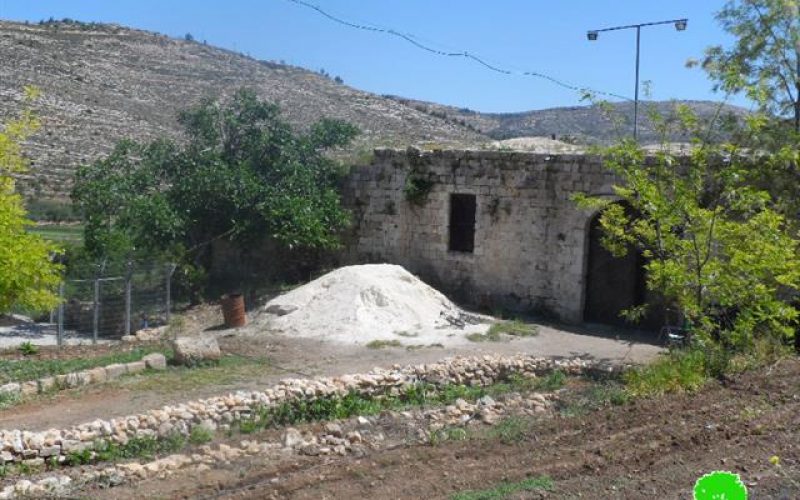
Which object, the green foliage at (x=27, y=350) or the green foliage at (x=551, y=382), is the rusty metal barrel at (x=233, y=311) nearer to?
the green foliage at (x=27, y=350)

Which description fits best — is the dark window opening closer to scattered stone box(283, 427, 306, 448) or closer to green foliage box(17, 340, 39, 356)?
green foliage box(17, 340, 39, 356)

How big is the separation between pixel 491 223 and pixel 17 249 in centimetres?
1032

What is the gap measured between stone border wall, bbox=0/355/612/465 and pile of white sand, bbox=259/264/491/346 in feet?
7.48

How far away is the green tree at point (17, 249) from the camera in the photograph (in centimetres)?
1051

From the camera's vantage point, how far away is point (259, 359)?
1346 cm

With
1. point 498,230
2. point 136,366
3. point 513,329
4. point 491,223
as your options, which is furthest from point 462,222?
point 136,366

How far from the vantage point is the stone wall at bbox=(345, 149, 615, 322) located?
17266 mm

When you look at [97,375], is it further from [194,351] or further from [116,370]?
[194,351]

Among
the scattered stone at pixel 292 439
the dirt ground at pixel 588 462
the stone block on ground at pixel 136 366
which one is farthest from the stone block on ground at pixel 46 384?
the dirt ground at pixel 588 462

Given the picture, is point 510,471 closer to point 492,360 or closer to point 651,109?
point 492,360

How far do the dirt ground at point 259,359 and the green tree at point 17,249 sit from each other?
4.60 feet

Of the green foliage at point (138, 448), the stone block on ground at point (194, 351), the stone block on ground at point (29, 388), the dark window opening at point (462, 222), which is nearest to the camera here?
the green foliage at point (138, 448)


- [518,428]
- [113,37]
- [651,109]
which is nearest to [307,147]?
[651,109]

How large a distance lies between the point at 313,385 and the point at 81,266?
29.0 ft
